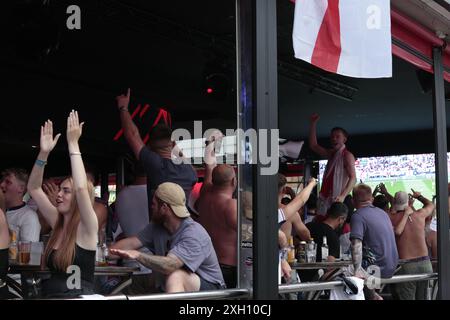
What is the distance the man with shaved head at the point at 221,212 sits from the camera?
12.0ft

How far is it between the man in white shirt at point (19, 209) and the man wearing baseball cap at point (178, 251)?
1.31 metres

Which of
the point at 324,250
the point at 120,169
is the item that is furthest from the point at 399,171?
the point at 324,250

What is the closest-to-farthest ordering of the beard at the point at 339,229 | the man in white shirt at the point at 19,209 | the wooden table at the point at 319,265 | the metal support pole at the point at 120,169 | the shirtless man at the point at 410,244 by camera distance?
the man in white shirt at the point at 19,209 < the wooden table at the point at 319,265 < the beard at the point at 339,229 < the shirtless man at the point at 410,244 < the metal support pole at the point at 120,169

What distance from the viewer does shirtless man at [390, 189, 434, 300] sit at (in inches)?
244

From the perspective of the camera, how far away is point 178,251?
3.34 meters

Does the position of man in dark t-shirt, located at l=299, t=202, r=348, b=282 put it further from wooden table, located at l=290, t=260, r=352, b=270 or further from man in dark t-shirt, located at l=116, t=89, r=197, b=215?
man in dark t-shirt, located at l=116, t=89, r=197, b=215

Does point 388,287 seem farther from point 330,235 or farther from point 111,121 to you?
point 111,121

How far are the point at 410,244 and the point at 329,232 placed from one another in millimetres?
1121

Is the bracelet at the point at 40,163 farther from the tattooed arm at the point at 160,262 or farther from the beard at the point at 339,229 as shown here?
the beard at the point at 339,229

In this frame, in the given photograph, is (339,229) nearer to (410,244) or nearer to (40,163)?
(410,244)

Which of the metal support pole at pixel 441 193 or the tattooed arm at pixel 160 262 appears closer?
the tattooed arm at pixel 160 262

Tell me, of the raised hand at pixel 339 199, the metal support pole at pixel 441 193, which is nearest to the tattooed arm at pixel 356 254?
the metal support pole at pixel 441 193
